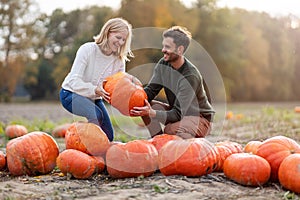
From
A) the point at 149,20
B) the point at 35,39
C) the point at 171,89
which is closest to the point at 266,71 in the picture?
the point at 149,20

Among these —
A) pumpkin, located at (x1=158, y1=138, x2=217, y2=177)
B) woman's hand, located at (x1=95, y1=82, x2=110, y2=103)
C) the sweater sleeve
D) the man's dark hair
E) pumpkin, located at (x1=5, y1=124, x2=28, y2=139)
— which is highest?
the man's dark hair

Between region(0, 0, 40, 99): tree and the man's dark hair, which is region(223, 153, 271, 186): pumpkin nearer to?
the man's dark hair

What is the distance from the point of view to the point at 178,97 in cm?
389

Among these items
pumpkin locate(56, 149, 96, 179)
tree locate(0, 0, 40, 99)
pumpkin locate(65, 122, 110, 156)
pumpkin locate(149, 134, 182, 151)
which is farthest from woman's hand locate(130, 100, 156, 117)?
tree locate(0, 0, 40, 99)

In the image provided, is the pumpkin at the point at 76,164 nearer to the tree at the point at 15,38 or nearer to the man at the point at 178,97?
the man at the point at 178,97

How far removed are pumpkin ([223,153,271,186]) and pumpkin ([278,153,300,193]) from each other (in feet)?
0.36

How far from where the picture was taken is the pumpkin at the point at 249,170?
3066 millimetres

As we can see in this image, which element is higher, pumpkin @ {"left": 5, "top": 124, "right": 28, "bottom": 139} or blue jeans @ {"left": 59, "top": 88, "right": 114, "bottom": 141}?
blue jeans @ {"left": 59, "top": 88, "right": 114, "bottom": 141}

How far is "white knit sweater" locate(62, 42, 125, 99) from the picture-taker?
13.2 ft

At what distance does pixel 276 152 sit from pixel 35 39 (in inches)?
854

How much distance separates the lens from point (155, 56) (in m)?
15.0

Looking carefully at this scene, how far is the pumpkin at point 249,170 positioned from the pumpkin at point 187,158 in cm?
17

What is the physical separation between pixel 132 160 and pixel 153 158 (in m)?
0.16

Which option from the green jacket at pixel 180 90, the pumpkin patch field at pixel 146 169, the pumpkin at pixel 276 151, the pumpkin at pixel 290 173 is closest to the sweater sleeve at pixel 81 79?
the pumpkin patch field at pixel 146 169
